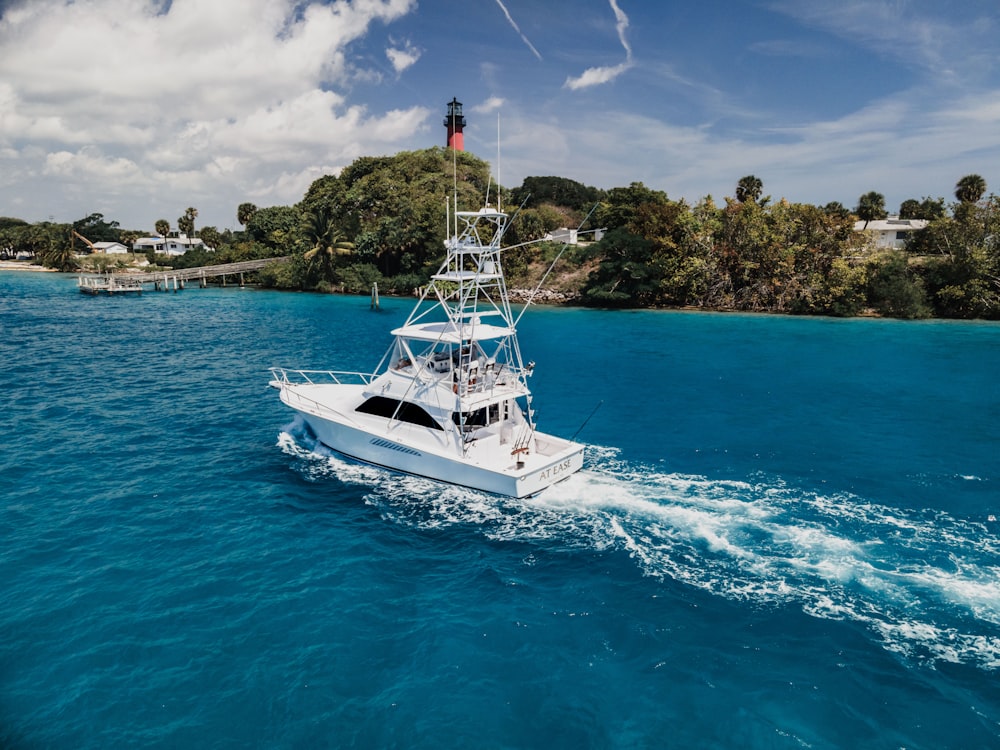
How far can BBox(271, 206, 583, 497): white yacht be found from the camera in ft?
58.2

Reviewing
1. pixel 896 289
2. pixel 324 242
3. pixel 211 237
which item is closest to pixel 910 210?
pixel 896 289

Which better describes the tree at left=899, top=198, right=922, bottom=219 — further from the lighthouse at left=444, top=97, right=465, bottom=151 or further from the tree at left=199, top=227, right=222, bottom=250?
the tree at left=199, top=227, right=222, bottom=250

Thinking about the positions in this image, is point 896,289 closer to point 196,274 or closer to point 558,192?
point 558,192

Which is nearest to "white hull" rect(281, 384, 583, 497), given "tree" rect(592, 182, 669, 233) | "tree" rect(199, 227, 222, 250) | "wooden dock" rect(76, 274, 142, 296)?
"tree" rect(592, 182, 669, 233)

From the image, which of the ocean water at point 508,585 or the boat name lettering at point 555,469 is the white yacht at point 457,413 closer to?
the boat name lettering at point 555,469

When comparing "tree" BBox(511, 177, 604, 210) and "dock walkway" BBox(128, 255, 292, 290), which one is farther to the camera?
"tree" BBox(511, 177, 604, 210)

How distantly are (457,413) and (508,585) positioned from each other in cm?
670

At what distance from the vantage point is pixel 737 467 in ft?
67.3

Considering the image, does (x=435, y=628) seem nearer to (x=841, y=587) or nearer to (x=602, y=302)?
(x=841, y=587)

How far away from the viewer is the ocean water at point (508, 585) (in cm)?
993

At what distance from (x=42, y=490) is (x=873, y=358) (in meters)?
46.3

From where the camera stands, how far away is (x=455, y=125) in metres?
96.8

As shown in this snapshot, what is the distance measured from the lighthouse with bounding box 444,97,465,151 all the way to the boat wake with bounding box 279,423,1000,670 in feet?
289

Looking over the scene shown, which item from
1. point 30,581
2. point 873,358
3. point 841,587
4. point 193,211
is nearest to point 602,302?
point 873,358
